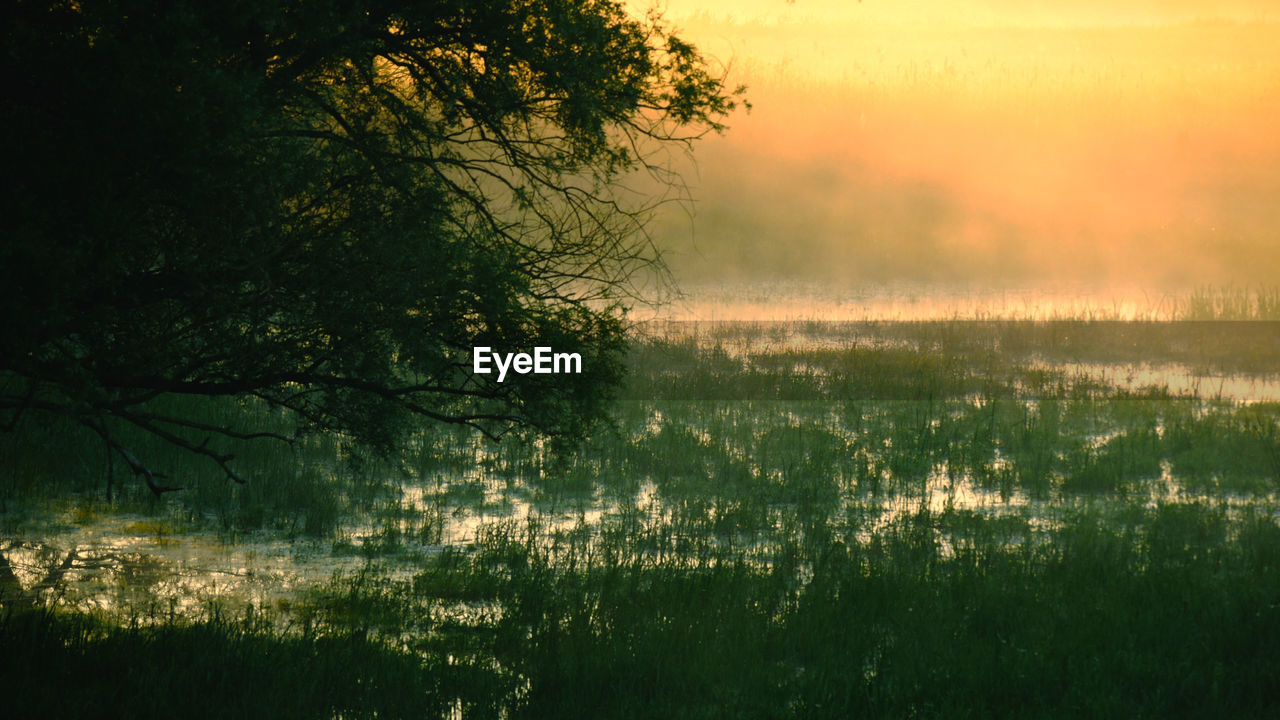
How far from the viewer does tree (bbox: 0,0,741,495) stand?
5.06m

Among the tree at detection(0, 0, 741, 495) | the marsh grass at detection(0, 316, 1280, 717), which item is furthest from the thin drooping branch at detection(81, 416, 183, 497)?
the marsh grass at detection(0, 316, 1280, 717)

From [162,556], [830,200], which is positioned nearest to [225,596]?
[162,556]

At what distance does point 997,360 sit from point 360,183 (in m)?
16.6

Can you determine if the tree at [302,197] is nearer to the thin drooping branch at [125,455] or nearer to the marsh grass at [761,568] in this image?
the thin drooping branch at [125,455]

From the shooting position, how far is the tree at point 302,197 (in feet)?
16.6

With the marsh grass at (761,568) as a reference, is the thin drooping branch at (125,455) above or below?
above

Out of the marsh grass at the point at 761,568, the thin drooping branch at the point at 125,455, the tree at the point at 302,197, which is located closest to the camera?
the tree at the point at 302,197

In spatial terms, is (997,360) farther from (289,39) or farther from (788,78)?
(788,78)

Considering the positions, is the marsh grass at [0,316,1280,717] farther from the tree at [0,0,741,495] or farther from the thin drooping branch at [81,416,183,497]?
the tree at [0,0,741,495]

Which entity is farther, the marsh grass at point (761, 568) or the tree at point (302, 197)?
the marsh grass at point (761, 568)

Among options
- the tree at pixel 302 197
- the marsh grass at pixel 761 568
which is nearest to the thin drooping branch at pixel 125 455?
the tree at pixel 302 197

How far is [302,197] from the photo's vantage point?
650 cm

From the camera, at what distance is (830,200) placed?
4544cm

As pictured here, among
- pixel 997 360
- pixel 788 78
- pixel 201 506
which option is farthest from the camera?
pixel 788 78
